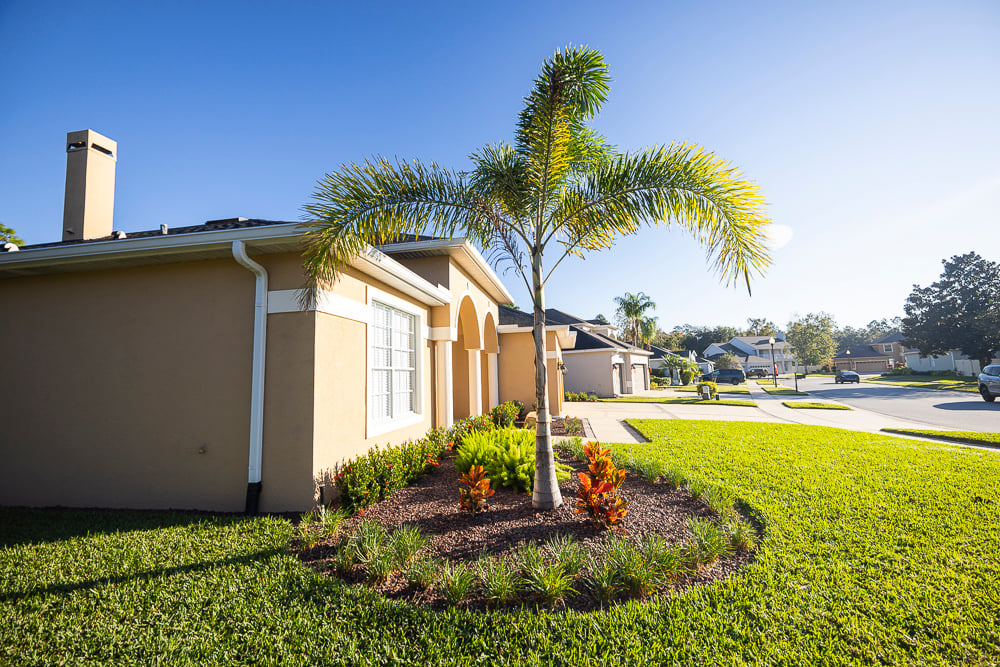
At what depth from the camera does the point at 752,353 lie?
6606 cm

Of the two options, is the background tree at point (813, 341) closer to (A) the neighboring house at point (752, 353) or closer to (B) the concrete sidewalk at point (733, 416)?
(A) the neighboring house at point (752, 353)

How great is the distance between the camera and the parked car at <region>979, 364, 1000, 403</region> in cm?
1674

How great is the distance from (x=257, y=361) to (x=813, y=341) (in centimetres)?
7311

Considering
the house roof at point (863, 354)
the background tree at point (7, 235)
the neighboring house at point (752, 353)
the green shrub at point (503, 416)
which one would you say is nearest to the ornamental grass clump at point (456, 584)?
the green shrub at point (503, 416)

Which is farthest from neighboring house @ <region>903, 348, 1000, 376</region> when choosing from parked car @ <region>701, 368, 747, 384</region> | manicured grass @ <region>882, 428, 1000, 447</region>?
manicured grass @ <region>882, 428, 1000, 447</region>

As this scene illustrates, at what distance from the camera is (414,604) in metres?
3.34

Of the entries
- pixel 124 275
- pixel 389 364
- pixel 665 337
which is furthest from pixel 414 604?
pixel 665 337

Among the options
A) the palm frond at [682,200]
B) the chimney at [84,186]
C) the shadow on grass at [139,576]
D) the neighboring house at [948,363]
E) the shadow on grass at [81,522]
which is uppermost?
the chimney at [84,186]

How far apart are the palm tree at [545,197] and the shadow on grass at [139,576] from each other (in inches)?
122

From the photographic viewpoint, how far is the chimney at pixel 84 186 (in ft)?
27.9

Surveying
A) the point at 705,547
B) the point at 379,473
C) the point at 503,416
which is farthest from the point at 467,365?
the point at 705,547

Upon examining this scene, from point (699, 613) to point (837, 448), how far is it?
8.68 m

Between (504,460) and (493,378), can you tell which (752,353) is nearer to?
(493,378)

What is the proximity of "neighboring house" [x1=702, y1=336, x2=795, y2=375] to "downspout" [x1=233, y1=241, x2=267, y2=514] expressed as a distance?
2588 inches
